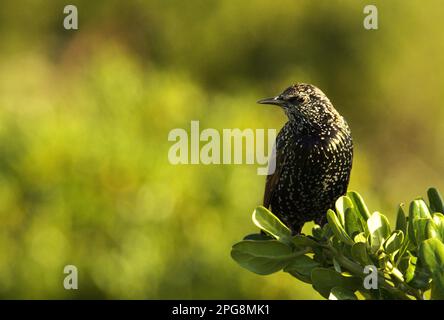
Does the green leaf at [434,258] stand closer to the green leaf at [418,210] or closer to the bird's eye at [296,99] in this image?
the green leaf at [418,210]

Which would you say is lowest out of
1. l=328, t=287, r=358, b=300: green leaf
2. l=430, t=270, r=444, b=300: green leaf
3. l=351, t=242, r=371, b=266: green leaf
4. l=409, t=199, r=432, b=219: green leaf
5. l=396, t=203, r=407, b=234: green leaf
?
l=328, t=287, r=358, b=300: green leaf

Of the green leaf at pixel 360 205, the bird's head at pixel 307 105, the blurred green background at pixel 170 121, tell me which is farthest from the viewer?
the blurred green background at pixel 170 121

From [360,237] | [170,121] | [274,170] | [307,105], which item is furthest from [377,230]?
[170,121]

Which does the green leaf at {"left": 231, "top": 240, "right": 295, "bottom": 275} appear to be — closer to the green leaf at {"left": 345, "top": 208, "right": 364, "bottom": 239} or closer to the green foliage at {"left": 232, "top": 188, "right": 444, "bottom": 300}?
the green foliage at {"left": 232, "top": 188, "right": 444, "bottom": 300}

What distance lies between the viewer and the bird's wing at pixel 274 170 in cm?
296

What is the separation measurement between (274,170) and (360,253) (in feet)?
5.00

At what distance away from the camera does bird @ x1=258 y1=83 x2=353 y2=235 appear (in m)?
2.83

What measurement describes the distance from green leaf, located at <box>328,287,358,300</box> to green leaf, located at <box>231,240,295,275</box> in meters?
0.12

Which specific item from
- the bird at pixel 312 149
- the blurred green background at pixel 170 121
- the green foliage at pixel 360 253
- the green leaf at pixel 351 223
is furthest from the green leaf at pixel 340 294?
the blurred green background at pixel 170 121

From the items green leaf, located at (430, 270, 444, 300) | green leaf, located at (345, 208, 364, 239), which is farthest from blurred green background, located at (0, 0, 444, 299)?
green leaf, located at (430, 270, 444, 300)

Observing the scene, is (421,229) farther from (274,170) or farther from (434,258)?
(274,170)

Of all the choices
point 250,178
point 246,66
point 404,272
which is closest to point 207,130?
point 250,178

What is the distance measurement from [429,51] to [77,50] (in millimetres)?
2757

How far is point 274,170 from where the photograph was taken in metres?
3.01
